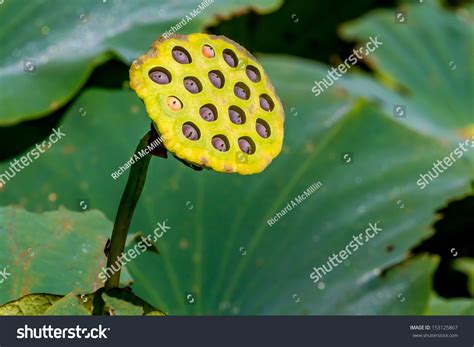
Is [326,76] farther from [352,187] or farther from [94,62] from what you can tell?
[94,62]

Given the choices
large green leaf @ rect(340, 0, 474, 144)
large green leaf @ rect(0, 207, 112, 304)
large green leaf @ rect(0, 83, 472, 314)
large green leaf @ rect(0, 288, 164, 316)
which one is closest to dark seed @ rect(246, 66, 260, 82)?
large green leaf @ rect(0, 288, 164, 316)

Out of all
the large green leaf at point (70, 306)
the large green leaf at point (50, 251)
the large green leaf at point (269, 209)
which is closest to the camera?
the large green leaf at point (70, 306)

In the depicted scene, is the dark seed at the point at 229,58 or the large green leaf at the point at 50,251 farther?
the large green leaf at the point at 50,251

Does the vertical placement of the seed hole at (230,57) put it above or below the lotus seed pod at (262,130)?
above

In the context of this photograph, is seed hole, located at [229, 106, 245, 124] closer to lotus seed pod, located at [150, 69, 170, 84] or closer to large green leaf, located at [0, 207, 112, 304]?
lotus seed pod, located at [150, 69, 170, 84]

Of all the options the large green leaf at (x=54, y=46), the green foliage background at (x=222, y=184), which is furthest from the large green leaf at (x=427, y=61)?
the large green leaf at (x=54, y=46)

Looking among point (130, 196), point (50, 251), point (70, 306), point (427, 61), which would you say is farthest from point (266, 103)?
point (427, 61)

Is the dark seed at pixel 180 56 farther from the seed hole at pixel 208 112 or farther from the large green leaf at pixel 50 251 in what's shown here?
the large green leaf at pixel 50 251
